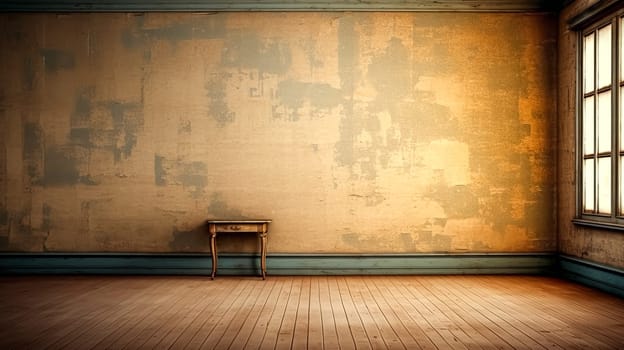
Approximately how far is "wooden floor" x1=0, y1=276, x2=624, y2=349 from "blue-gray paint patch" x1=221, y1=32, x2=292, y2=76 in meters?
2.72

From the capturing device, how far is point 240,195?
23.2 feet

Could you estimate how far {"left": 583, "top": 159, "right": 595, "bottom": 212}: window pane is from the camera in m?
6.32

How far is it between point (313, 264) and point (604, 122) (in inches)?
149

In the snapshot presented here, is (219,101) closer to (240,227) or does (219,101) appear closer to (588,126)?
(240,227)

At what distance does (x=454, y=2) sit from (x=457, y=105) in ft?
4.41

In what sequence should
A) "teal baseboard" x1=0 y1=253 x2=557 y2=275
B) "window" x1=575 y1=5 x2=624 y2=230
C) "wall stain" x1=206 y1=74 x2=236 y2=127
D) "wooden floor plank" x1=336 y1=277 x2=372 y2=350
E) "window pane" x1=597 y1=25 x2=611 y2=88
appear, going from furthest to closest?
"wall stain" x1=206 y1=74 x2=236 y2=127 < "teal baseboard" x1=0 y1=253 x2=557 y2=275 < "window pane" x1=597 y1=25 x2=611 y2=88 < "window" x1=575 y1=5 x2=624 y2=230 < "wooden floor plank" x1=336 y1=277 x2=372 y2=350

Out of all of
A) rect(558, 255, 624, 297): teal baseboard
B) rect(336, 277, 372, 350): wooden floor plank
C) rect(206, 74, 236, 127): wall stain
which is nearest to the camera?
rect(336, 277, 372, 350): wooden floor plank

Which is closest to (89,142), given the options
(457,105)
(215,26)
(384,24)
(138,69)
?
(138,69)

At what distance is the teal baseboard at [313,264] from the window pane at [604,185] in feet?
3.86

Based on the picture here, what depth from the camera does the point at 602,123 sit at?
241 inches

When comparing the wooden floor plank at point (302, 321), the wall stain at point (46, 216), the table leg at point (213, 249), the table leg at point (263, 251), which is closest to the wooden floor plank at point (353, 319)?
the wooden floor plank at point (302, 321)

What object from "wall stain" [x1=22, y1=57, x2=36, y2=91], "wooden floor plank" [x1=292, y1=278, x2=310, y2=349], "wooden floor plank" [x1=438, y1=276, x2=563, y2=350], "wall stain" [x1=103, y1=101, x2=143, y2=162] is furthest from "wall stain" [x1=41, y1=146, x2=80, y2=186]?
"wooden floor plank" [x1=438, y1=276, x2=563, y2=350]

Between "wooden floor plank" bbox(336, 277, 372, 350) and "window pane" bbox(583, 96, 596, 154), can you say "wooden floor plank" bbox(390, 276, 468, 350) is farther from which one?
"window pane" bbox(583, 96, 596, 154)

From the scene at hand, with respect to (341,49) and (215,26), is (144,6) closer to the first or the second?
(215,26)
